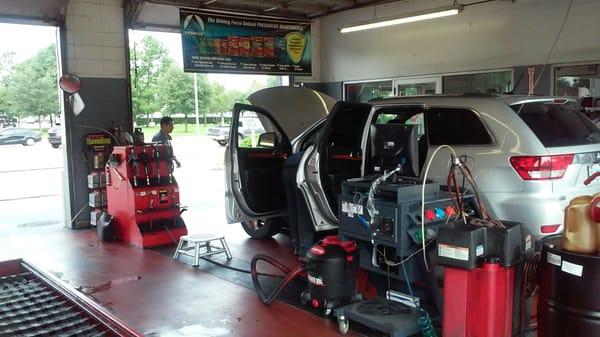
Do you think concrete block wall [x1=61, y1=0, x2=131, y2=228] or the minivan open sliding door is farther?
concrete block wall [x1=61, y1=0, x2=131, y2=228]

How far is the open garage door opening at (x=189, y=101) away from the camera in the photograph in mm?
8289

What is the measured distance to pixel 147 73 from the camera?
8719 millimetres

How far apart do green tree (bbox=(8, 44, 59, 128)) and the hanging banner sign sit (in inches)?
78.6

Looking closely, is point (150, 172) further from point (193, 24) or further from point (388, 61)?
point (388, 61)

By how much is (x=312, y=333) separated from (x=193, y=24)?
6195 mm

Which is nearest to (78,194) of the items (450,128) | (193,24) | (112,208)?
(112,208)

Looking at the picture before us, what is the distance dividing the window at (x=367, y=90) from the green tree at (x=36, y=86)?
16.7 feet

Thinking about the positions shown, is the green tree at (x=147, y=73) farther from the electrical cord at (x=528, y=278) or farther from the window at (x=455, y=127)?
the electrical cord at (x=528, y=278)

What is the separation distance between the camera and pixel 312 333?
3.80 meters

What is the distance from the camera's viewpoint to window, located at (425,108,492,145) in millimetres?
4191

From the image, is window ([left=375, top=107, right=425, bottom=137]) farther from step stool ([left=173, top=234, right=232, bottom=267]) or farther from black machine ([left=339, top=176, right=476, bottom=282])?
step stool ([left=173, top=234, right=232, bottom=267])

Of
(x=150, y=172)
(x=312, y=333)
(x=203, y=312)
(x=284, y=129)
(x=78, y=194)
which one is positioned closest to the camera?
(x=312, y=333)

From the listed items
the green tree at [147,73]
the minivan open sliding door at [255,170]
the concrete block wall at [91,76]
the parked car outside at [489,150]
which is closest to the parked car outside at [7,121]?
the green tree at [147,73]

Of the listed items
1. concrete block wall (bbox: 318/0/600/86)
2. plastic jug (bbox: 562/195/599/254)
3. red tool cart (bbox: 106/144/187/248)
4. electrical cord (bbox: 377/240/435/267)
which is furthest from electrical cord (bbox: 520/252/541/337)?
concrete block wall (bbox: 318/0/600/86)
